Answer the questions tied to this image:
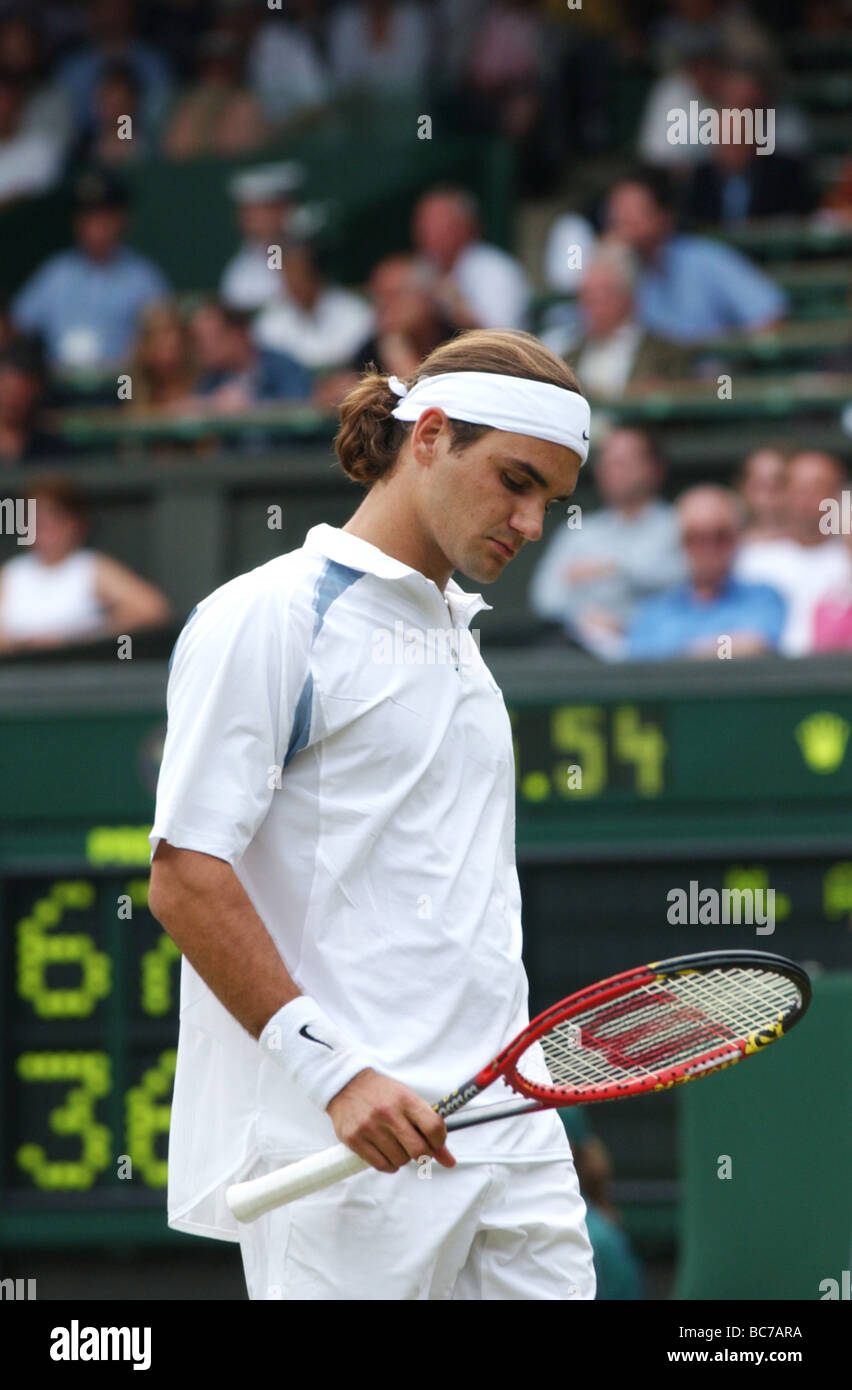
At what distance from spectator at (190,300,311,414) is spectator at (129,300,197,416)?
0.15 feet

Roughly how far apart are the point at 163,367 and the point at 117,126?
9.53 feet

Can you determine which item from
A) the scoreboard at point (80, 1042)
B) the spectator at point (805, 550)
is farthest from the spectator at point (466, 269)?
the scoreboard at point (80, 1042)

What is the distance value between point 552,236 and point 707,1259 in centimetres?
576

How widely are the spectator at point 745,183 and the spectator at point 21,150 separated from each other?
3.39 meters

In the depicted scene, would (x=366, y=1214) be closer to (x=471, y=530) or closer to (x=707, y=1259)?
(x=471, y=530)

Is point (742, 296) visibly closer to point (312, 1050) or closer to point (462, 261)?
point (462, 261)

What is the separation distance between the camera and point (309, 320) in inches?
347

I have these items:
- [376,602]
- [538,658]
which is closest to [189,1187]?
[376,602]

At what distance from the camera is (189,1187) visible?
9.00 ft

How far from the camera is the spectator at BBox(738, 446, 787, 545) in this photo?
661 centimetres

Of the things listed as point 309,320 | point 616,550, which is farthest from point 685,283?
point 616,550

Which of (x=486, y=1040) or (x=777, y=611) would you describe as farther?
(x=777, y=611)

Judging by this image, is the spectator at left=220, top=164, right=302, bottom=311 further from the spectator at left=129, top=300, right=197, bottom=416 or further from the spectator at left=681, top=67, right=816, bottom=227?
the spectator at left=681, top=67, right=816, bottom=227

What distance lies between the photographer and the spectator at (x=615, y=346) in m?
7.70
